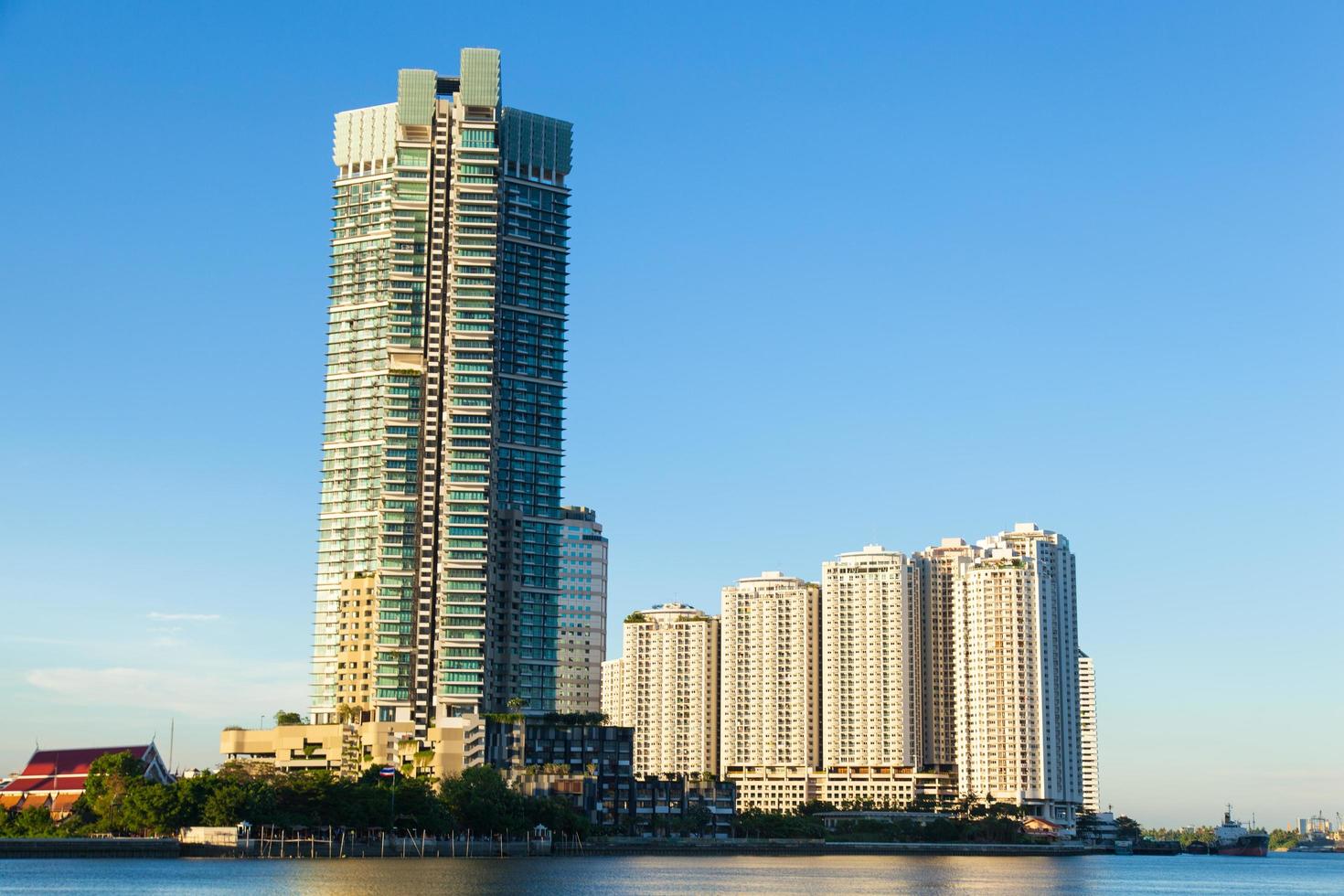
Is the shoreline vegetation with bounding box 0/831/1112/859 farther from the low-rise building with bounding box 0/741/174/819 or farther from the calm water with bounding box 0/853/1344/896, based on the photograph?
the low-rise building with bounding box 0/741/174/819

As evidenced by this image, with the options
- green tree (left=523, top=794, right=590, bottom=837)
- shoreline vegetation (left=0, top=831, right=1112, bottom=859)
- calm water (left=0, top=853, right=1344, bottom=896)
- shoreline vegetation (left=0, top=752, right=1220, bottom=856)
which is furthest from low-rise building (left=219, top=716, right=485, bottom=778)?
calm water (left=0, top=853, right=1344, bottom=896)

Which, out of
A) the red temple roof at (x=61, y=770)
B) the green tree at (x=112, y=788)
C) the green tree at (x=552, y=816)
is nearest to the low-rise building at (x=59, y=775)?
the red temple roof at (x=61, y=770)

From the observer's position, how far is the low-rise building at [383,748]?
7343 inches

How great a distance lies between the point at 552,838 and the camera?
593 ft

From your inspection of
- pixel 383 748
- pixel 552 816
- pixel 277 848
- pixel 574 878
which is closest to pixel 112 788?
pixel 277 848

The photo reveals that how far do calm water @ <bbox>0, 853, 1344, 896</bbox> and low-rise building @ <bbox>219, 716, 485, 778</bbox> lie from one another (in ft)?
73.8

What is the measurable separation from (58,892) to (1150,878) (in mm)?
124050

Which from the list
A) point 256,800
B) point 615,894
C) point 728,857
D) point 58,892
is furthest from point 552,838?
point 58,892

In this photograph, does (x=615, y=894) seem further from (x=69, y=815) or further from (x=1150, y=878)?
(x=1150, y=878)

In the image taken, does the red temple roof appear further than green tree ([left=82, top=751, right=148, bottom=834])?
Yes

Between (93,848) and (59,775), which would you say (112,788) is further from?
(59,775)

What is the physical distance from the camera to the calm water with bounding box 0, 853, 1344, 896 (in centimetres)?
11588

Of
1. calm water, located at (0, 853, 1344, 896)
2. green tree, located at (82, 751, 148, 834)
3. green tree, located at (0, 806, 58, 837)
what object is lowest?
calm water, located at (0, 853, 1344, 896)

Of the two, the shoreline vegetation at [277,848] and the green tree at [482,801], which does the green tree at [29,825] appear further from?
the green tree at [482,801]
